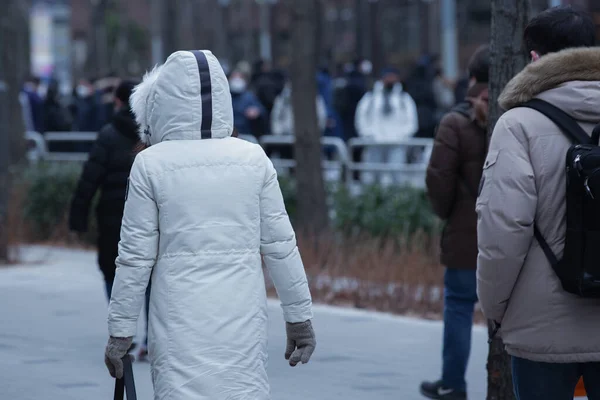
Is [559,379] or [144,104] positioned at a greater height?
[144,104]

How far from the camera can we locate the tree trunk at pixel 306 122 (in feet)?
38.4

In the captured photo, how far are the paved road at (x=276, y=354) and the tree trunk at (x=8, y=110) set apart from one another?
231cm

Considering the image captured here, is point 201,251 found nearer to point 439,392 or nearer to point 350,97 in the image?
point 439,392

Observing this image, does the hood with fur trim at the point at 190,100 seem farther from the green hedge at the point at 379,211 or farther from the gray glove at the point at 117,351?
the green hedge at the point at 379,211

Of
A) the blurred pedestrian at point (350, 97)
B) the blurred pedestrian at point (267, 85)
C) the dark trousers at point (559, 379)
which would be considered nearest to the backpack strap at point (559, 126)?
the dark trousers at point (559, 379)

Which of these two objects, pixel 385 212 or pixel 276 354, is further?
pixel 385 212

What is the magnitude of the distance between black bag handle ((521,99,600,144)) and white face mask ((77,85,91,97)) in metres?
18.3

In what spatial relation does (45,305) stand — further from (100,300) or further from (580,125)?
(580,125)

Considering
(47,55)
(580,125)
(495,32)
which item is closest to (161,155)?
(580,125)

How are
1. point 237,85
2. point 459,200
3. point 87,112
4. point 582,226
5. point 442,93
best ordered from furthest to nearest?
1. point 87,112
2. point 442,93
3. point 237,85
4. point 459,200
5. point 582,226

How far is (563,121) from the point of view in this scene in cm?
377

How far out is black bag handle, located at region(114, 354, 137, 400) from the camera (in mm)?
3986

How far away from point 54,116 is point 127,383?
17.8m

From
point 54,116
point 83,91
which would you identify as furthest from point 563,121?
point 83,91
